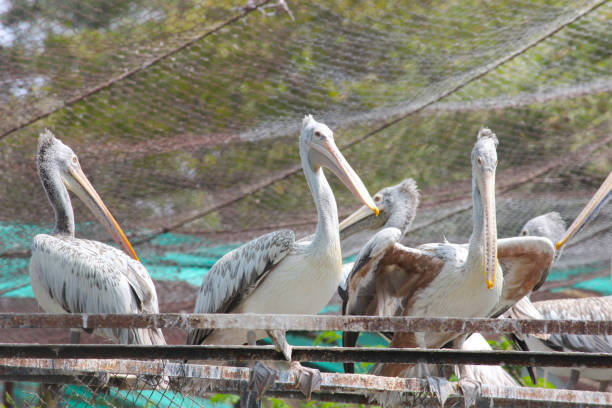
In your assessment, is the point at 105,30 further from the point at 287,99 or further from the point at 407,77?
the point at 407,77

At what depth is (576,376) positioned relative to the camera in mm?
5719

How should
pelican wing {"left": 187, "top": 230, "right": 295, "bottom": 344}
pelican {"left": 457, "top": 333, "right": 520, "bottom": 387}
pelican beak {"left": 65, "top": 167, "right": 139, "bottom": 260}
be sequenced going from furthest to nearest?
pelican beak {"left": 65, "top": 167, "right": 139, "bottom": 260} → pelican {"left": 457, "top": 333, "right": 520, "bottom": 387} → pelican wing {"left": 187, "top": 230, "right": 295, "bottom": 344}

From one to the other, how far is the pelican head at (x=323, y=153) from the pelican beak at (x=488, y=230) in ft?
2.10

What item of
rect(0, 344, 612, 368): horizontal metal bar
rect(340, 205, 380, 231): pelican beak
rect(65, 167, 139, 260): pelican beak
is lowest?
rect(340, 205, 380, 231): pelican beak

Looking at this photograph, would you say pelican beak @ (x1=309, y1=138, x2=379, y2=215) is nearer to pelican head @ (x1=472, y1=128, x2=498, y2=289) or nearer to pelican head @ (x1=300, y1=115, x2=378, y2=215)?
pelican head @ (x1=300, y1=115, x2=378, y2=215)

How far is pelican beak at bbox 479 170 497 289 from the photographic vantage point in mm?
4047

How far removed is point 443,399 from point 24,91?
3.36 m

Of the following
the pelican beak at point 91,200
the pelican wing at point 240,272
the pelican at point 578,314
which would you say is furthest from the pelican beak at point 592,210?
the pelican beak at point 91,200

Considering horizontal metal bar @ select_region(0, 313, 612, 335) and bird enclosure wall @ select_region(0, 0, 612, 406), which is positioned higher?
horizontal metal bar @ select_region(0, 313, 612, 335)

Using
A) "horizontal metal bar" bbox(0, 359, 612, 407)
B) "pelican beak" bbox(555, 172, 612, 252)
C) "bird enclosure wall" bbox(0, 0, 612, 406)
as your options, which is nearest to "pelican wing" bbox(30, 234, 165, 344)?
"bird enclosure wall" bbox(0, 0, 612, 406)

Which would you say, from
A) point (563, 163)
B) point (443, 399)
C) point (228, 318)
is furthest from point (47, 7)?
point (563, 163)

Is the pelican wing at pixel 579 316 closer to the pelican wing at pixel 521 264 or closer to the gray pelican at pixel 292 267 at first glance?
the pelican wing at pixel 521 264

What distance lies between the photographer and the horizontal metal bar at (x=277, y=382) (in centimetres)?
278

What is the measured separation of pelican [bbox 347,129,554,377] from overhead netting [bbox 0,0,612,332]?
50.3 inches
